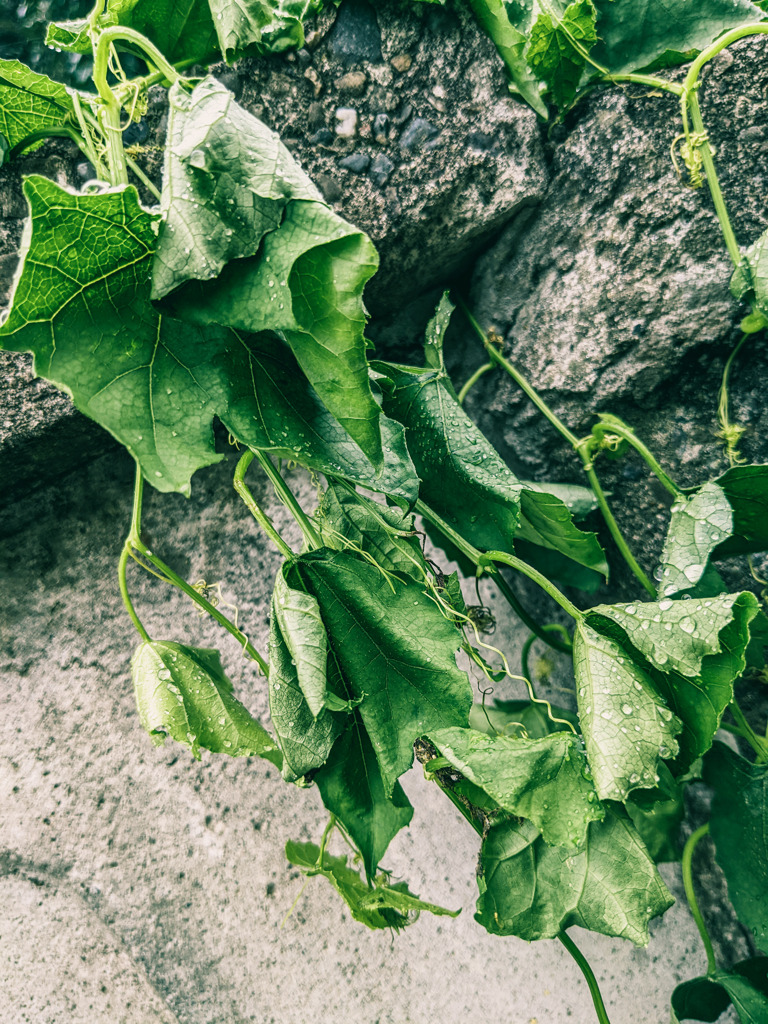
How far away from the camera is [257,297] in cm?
45

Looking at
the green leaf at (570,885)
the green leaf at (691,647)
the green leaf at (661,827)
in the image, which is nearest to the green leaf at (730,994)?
the green leaf at (661,827)

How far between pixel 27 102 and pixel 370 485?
0.55 m

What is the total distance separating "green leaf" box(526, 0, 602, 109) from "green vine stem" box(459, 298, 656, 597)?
0.93ft

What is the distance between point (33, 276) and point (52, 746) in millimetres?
696

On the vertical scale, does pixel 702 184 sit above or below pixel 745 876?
above

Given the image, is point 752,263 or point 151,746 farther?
point 151,746

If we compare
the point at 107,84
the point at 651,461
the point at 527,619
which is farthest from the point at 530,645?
the point at 107,84

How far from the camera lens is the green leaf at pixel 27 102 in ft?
2.00

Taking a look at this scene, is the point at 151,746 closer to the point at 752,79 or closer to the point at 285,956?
the point at 285,956

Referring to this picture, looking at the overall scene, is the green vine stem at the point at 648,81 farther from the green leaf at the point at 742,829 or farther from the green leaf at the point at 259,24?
the green leaf at the point at 742,829

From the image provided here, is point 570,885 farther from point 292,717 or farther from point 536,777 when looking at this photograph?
point 292,717

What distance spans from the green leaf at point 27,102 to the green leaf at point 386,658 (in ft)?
1.76

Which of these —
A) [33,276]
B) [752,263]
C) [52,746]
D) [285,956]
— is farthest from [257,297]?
[285,956]

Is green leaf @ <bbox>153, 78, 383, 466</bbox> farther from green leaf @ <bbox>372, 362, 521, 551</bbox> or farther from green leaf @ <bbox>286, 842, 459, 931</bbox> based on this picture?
green leaf @ <bbox>286, 842, 459, 931</bbox>
